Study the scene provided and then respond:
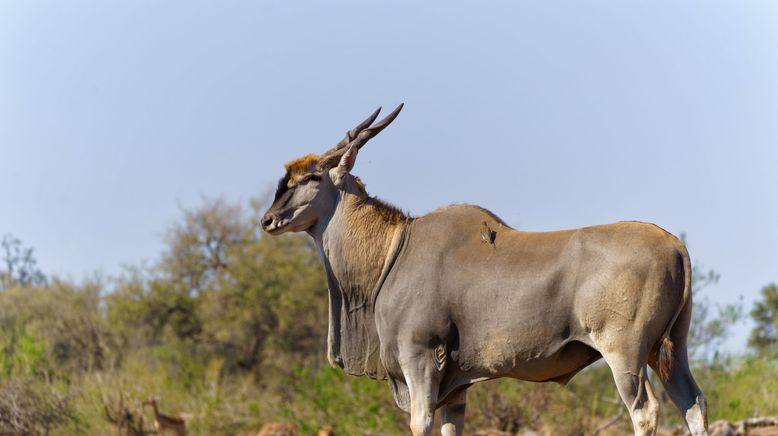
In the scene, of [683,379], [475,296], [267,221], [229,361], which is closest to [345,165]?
[267,221]

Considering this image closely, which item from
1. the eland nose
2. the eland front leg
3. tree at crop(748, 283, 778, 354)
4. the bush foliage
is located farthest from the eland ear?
tree at crop(748, 283, 778, 354)

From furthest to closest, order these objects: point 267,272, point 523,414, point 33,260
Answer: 1. point 33,260
2. point 267,272
3. point 523,414

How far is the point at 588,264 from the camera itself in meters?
7.32

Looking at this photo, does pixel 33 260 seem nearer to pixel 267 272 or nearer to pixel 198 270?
pixel 198 270

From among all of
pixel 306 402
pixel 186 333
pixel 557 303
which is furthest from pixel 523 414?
pixel 186 333

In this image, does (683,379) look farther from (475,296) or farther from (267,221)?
(267,221)

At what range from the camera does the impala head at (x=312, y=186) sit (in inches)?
337

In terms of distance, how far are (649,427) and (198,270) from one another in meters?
28.6

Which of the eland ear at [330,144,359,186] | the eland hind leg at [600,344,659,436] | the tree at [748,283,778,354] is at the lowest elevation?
the eland hind leg at [600,344,659,436]

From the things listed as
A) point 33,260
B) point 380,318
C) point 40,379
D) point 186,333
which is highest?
point 33,260

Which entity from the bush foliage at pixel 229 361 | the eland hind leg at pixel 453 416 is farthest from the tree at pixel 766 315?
the eland hind leg at pixel 453 416

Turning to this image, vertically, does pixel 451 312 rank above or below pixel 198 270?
below

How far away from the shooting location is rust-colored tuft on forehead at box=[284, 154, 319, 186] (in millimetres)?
8653

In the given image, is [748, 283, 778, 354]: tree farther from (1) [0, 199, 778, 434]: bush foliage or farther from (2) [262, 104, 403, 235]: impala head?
(2) [262, 104, 403, 235]: impala head
